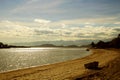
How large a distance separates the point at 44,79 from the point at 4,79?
4.88 metres

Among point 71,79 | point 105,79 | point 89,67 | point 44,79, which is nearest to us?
point 105,79

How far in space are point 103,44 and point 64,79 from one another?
5683 inches

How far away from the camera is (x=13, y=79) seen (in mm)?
18656

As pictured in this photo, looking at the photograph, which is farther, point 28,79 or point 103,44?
point 103,44

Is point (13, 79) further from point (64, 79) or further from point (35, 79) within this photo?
point (64, 79)

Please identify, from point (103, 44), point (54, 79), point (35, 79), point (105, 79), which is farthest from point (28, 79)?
point (103, 44)

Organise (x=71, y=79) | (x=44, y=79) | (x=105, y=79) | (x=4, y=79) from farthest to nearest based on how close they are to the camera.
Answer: (x=4, y=79)
(x=44, y=79)
(x=71, y=79)
(x=105, y=79)

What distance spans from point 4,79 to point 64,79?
23.1 ft

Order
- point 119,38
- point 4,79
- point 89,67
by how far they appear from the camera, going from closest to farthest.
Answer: point 4,79 → point 89,67 → point 119,38

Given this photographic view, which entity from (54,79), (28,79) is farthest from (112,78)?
(28,79)

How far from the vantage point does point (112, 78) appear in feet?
51.3

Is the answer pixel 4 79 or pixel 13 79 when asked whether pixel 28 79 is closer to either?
pixel 13 79

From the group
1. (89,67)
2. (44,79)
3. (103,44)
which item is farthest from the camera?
(103,44)

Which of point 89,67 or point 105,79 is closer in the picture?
point 105,79
